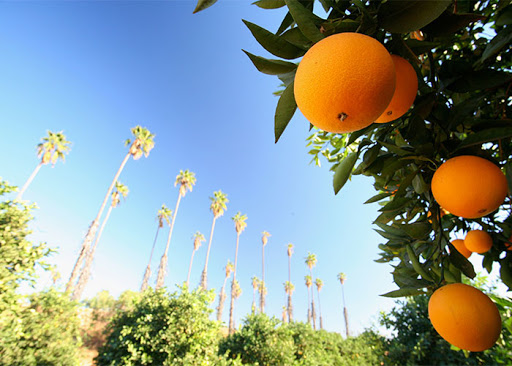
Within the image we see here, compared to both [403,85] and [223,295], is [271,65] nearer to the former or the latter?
[403,85]

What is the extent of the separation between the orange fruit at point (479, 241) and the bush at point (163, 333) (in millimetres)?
7224

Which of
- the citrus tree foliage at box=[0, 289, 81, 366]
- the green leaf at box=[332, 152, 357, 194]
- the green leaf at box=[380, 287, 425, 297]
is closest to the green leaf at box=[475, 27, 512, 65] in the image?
the green leaf at box=[332, 152, 357, 194]

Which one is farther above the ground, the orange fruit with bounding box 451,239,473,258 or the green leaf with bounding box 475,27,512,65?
the green leaf with bounding box 475,27,512,65

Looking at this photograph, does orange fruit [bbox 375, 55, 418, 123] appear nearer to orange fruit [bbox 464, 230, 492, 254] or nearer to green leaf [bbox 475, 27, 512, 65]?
green leaf [bbox 475, 27, 512, 65]

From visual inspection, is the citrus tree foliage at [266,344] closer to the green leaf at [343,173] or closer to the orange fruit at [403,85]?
the green leaf at [343,173]

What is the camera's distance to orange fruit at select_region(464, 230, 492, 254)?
4.74ft

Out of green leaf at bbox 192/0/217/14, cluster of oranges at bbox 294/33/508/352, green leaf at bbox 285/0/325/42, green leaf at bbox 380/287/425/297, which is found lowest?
green leaf at bbox 380/287/425/297

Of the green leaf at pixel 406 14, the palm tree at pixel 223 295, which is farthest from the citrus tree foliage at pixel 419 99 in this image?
the palm tree at pixel 223 295

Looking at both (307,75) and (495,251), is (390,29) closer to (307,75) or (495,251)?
(307,75)

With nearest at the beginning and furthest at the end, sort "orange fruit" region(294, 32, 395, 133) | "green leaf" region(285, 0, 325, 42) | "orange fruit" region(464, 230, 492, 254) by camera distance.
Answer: "orange fruit" region(294, 32, 395, 133) < "green leaf" region(285, 0, 325, 42) < "orange fruit" region(464, 230, 492, 254)

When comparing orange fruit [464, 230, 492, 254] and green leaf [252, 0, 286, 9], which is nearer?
green leaf [252, 0, 286, 9]

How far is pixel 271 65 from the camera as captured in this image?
2.62ft

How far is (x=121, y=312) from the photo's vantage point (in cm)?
776

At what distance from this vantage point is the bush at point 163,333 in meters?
6.48
